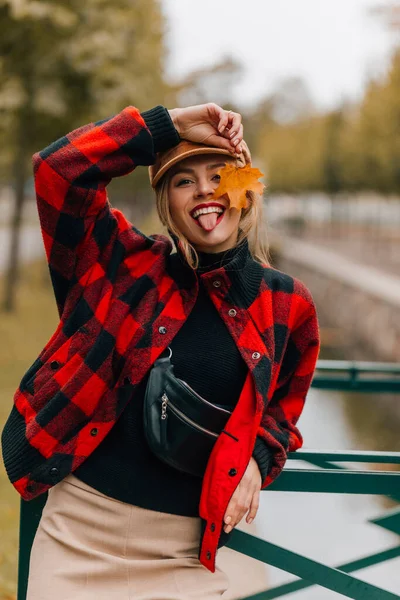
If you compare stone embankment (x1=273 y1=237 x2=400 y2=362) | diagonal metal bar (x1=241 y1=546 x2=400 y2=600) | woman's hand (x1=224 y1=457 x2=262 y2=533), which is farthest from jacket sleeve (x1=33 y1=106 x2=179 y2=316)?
stone embankment (x1=273 y1=237 x2=400 y2=362)

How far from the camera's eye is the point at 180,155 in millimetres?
2158

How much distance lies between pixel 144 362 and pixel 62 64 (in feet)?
32.6

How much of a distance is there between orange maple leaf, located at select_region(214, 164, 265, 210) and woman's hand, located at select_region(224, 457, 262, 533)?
2.26 feet

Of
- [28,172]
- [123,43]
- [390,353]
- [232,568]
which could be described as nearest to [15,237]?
[28,172]

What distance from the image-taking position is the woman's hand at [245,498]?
6.64 ft

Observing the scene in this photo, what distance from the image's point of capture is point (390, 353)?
12.6 meters

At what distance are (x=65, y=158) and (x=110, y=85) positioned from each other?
984cm

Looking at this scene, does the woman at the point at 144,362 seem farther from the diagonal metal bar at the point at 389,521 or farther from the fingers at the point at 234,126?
the diagonal metal bar at the point at 389,521

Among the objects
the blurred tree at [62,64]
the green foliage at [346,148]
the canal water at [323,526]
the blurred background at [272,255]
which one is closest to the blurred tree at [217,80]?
the green foliage at [346,148]

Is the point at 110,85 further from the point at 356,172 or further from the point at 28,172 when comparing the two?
the point at 356,172

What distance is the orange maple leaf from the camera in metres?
2.15

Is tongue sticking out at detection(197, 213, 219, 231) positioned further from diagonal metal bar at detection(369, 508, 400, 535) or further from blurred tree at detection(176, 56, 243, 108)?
blurred tree at detection(176, 56, 243, 108)

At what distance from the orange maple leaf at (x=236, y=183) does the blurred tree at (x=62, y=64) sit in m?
8.84

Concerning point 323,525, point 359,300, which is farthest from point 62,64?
point 323,525
